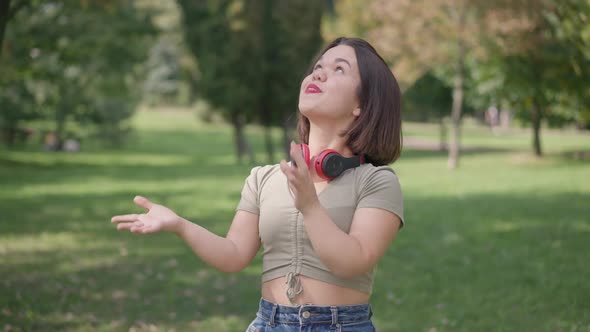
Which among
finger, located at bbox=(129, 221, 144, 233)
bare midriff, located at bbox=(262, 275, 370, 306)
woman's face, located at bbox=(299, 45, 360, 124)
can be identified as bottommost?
bare midriff, located at bbox=(262, 275, 370, 306)

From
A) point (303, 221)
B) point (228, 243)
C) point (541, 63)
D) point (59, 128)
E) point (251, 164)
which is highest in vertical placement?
point (303, 221)

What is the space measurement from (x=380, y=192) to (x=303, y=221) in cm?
28

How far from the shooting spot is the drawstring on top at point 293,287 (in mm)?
2617

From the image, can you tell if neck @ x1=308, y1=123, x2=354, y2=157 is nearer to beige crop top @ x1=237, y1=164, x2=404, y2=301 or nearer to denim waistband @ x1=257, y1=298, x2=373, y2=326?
beige crop top @ x1=237, y1=164, x2=404, y2=301

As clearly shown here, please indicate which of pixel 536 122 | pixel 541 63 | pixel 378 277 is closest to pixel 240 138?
pixel 536 122

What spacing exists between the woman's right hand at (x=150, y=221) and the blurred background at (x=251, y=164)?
389cm

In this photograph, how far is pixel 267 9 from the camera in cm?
2722

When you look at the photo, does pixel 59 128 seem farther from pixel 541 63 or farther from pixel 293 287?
pixel 293 287

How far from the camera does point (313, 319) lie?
8.55 feet

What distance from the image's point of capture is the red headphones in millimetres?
2600

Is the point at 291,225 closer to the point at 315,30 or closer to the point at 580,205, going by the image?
the point at 580,205

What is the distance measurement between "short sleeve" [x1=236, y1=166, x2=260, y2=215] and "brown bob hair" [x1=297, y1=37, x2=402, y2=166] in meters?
0.37

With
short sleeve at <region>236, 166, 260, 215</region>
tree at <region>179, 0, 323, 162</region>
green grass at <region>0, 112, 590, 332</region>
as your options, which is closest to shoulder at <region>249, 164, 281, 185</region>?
short sleeve at <region>236, 166, 260, 215</region>

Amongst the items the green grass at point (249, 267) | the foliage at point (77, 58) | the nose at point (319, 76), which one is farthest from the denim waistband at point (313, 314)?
the foliage at point (77, 58)
